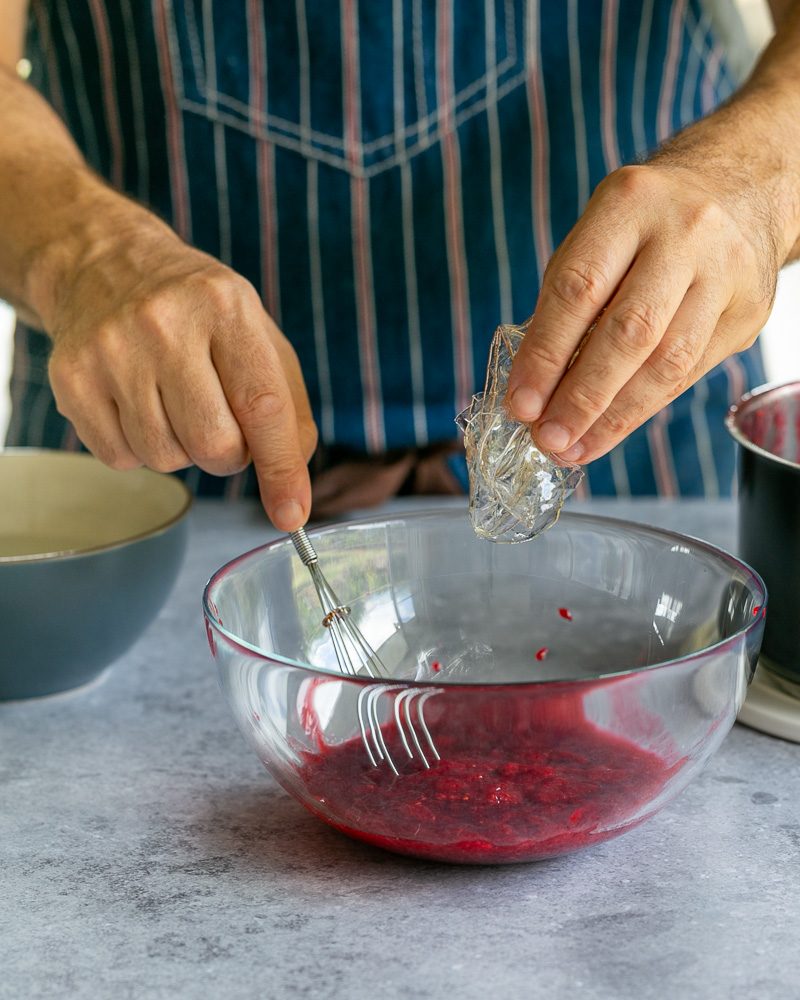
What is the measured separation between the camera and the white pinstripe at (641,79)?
1.29 m

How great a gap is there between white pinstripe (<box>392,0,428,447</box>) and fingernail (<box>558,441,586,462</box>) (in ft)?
1.87

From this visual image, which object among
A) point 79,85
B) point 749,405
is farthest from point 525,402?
point 79,85

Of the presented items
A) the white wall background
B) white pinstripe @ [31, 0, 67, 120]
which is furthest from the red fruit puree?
the white wall background

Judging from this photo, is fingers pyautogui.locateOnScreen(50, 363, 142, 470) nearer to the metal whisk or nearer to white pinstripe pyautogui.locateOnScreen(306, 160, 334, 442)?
the metal whisk

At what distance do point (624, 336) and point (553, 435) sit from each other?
0.08 meters

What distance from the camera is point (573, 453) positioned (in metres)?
0.79

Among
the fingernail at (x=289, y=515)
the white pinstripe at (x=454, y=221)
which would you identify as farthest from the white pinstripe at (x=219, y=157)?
the fingernail at (x=289, y=515)

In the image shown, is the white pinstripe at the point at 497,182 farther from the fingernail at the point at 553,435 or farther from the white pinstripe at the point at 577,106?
the fingernail at the point at 553,435

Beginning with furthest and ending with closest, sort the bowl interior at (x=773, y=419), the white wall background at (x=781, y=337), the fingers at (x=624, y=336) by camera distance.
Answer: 1. the white wall background at (x=781, y=337)
2. the bowl interior at (x=773, y=419)
3. the fingers at (x=624, y=336)

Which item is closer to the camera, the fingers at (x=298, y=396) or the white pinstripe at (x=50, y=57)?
the fingers at (x=298, y=396)

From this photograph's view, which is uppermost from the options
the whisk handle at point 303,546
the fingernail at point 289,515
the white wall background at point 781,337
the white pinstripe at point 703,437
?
the fingernail at point 289,515

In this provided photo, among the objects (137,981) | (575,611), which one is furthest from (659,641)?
(137,981)

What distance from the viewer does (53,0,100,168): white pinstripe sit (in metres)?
1.37

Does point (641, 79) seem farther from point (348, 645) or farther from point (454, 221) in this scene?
point (348, 645)
